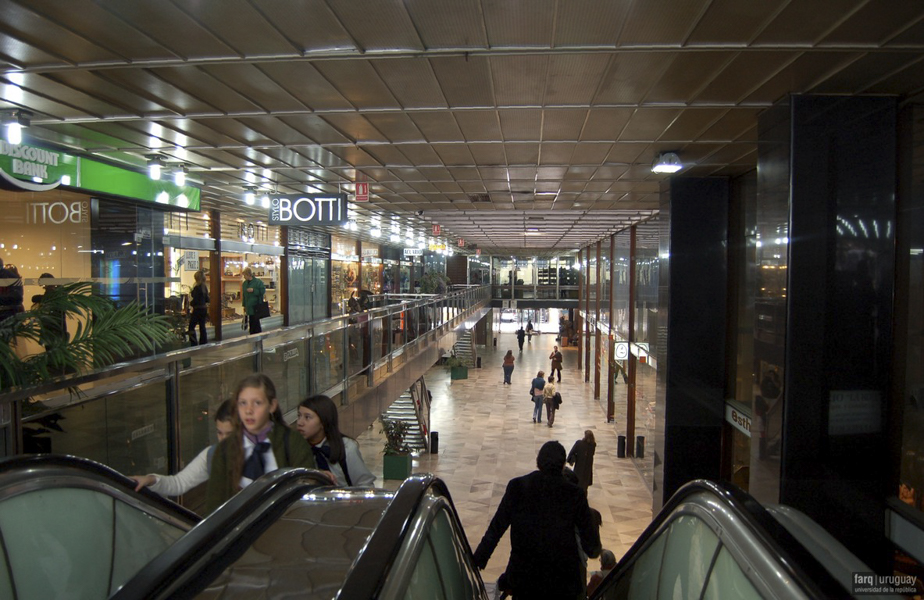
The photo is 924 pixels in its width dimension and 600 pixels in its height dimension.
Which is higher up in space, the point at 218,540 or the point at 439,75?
the point at 439,75

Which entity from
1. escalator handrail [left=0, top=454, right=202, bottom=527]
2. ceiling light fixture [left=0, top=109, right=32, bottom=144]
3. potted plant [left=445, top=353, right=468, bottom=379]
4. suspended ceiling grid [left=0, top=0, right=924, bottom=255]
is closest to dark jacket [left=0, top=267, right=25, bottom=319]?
suspended ceiling grid [left=0, top=0, right=924, bottom=255]

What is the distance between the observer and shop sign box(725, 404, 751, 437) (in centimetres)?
786

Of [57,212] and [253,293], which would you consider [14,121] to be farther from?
[253,293]

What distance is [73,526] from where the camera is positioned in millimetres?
2910

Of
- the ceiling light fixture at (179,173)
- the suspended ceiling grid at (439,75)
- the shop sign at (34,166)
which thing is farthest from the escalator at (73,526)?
the ceiling light fixture at (179,173)

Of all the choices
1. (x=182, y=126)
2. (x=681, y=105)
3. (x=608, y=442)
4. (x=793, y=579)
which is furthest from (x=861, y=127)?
(x=608, y=442)

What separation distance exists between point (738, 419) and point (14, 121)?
29.9ft

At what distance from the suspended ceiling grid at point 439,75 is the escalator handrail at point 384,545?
281 centimetres

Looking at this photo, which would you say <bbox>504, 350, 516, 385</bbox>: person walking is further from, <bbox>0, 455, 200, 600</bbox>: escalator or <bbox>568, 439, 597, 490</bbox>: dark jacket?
<bbox>0, 455, 200, 600</bbox>: escalator

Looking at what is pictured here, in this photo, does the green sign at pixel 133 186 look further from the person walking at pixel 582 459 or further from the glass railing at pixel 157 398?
the person walking at pixel 582 459

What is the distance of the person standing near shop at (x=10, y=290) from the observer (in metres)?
8.09

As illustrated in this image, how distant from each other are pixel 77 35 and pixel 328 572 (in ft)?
13.7

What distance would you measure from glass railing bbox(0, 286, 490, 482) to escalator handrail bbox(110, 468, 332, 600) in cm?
173

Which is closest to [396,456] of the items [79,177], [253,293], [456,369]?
[253,293]
